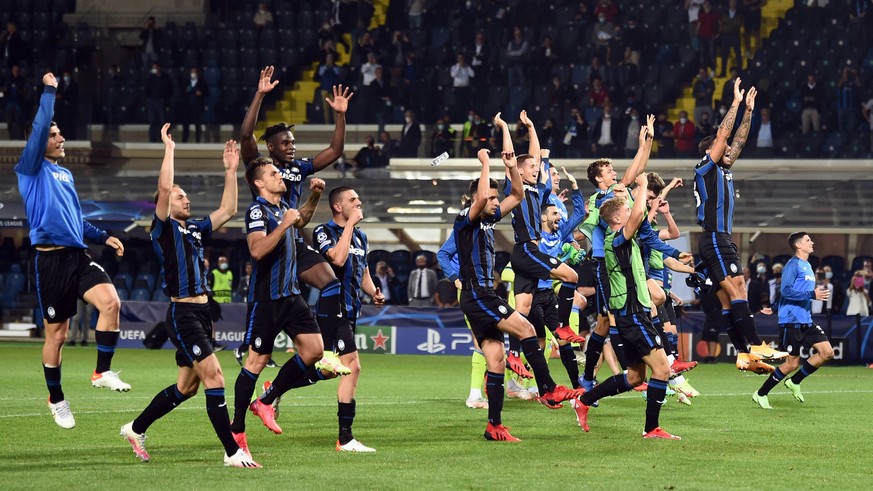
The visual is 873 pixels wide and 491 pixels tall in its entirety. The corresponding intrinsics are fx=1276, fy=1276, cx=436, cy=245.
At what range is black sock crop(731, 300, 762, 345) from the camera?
1287 centimetres

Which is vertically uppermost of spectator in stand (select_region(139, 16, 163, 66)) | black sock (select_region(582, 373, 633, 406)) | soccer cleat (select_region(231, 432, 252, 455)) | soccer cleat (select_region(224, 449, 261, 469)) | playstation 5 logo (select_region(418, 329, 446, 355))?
spectator in stand (select_region(139, 16, 163, 66))

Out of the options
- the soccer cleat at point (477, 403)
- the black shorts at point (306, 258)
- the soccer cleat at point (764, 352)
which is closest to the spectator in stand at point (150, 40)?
the soccer cleat at point (477, 403)

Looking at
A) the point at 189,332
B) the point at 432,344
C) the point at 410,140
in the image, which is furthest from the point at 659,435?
the point at 410,140

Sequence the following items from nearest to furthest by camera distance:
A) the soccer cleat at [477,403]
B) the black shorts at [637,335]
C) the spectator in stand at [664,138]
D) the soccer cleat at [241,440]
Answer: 1. the soccer cleat at [241,440]
2. the black shorts at [637,335]
3. the soccer cleat at [477,403]
4. the spectator in stand at [664,138]

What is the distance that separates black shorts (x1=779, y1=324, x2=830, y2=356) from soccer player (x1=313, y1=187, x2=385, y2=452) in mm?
5539

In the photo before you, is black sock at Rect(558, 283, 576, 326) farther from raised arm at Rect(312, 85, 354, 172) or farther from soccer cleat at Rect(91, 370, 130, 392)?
soccer cleat at Rect(91, 370, 130, 392)

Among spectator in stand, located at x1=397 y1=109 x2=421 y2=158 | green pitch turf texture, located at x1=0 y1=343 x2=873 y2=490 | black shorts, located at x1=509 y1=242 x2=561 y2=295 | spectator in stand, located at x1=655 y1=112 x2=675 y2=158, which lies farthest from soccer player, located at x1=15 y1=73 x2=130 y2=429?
spectator in stand, located at x1=655 y1=112 x2=675 y2=158

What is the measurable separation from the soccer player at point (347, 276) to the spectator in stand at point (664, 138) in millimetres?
18687

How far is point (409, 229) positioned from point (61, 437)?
1884 centimetres

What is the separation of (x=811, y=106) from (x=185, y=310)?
23245 mm

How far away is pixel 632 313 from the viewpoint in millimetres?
10336

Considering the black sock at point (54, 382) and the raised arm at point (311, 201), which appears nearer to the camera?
the raised arm at point (311, 201)

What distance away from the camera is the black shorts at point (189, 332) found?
28.1ft

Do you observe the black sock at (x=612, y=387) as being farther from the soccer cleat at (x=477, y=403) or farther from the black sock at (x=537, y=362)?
the soccer cleat at (x=477, y=403)
